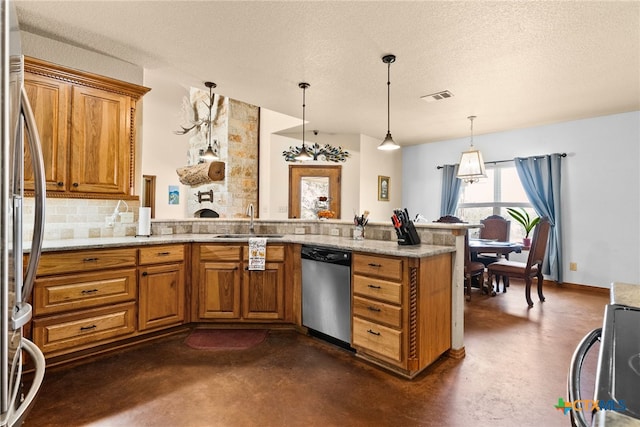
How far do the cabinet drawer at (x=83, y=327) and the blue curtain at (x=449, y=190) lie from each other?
18.0 ft

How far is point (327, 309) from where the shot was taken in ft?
8.75

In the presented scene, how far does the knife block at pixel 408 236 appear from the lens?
8.36 feet

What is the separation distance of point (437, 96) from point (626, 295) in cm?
326

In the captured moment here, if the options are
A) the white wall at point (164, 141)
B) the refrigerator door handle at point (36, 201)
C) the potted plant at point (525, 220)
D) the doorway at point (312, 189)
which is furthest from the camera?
the white wall at point (164, 141)

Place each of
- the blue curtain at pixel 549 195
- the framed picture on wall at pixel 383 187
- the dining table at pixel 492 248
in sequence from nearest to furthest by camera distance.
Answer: the dining table at pixel 492 248, the blue curtain at pixel 549 195, the framed picture on wall at pixel 383 187

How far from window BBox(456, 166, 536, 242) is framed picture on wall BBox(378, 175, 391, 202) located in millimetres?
1407

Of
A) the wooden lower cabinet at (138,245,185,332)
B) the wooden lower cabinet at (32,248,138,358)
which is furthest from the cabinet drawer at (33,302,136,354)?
the wooden lower cabinet at (138,245,185,332)

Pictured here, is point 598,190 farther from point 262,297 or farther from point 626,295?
point 262,297

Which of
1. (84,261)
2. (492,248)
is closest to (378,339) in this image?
(84,261)

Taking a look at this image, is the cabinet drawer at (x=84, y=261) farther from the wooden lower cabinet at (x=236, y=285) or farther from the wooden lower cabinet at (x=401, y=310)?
the wooden lower cabinet at (x=401, y=310)

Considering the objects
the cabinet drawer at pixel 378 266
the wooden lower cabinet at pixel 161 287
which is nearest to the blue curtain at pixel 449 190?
the cabinet drawer at pixel 378 266

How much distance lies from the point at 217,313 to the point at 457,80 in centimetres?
338

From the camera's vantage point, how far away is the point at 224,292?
2910 millimetres

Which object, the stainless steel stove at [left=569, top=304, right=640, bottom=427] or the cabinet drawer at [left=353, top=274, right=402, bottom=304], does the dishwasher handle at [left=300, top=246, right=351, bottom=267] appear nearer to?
the cabinet drawer at [left=353, top=274, right=402, bottom=304]
